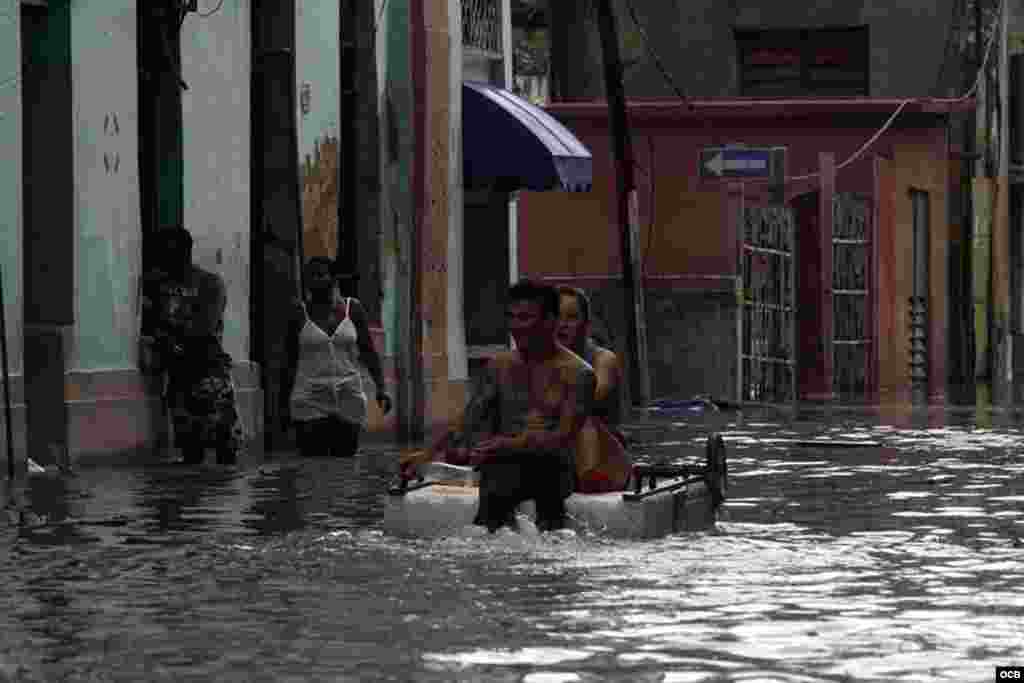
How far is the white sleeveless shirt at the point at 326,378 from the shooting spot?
24875 mm

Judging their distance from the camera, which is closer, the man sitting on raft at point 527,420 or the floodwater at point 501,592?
the floodwater at point 501,592

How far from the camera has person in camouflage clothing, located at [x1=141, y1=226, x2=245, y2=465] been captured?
2320 centimetres

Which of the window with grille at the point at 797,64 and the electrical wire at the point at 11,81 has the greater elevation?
the window with grille at the point at 797,64

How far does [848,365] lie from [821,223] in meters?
3.06

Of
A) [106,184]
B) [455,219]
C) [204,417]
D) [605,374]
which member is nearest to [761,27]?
[455,219]

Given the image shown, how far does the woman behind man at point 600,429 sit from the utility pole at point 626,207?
22322mm

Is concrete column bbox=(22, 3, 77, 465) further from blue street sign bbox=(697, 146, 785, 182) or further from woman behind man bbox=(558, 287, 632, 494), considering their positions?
blue street sign bbox=(697, 146, 785, 182)

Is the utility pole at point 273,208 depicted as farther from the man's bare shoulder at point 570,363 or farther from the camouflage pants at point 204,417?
the man's bare shoulder at point 570,363

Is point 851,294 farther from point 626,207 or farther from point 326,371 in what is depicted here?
point 326,371

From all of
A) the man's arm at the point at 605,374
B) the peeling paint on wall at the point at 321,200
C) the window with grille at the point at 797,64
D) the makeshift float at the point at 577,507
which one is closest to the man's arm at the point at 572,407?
the makeshift float at the point at 577,507

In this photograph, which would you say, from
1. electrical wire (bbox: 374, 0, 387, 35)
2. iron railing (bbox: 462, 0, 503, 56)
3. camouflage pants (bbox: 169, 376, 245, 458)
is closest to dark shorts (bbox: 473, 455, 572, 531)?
camouflage pants (bbox: 169, 376, 245, 458)

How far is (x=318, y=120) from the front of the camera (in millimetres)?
28375

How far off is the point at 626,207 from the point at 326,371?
14.0 m

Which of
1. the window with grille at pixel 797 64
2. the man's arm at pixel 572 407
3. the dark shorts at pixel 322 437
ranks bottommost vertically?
the dark shorts at pixel 322 437
